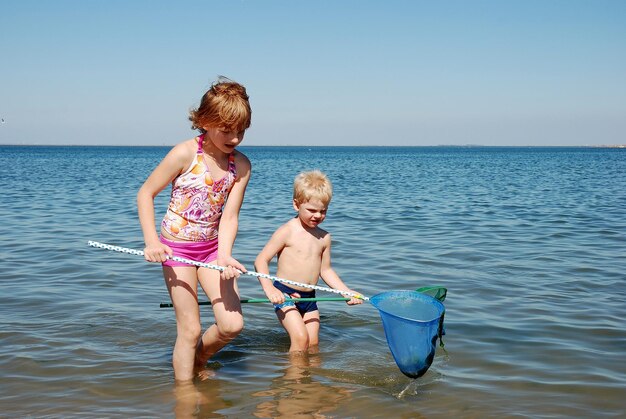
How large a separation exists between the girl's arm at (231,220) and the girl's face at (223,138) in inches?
8.8

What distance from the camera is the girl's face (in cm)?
385

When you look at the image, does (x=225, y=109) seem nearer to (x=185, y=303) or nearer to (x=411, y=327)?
(x=185, y=303)

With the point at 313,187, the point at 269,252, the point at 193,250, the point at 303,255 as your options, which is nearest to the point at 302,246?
the point at 303,255

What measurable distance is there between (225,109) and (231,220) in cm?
73

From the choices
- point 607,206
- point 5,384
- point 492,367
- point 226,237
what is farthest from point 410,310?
point 607,206

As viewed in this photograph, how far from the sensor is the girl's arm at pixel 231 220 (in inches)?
156

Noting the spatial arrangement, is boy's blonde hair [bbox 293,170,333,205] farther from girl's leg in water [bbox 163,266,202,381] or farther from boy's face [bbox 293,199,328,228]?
girl's leg in water [bbox 163,266,202,381]

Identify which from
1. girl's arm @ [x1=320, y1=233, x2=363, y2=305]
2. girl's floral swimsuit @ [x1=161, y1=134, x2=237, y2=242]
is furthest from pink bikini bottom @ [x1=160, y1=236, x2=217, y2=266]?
girl's arm @ [x1=320, y1=233, x2=363, y2=305]

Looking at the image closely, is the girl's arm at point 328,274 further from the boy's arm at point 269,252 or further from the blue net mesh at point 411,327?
the blue net mesh at point 411,327

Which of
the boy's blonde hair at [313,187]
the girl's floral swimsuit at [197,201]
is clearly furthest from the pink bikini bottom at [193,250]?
the boy's blonde hair at [313,187]

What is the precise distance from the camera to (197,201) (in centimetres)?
400

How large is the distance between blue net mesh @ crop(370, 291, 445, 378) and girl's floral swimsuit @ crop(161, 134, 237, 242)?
119 cm

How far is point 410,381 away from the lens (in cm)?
454

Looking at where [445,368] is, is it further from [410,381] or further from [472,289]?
[472,289]
